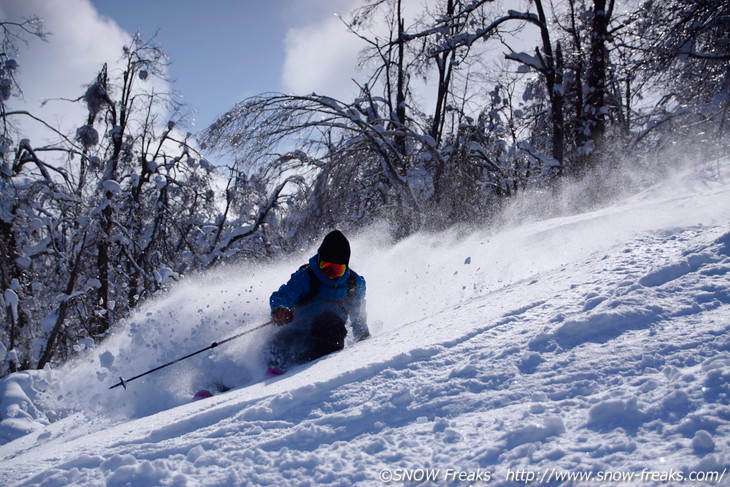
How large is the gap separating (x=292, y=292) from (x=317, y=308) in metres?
0.33

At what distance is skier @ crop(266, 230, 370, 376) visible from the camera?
489 cm

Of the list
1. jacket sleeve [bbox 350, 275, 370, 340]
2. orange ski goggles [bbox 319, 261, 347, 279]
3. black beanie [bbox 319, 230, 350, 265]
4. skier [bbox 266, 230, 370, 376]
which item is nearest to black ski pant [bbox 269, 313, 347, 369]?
skier [bbox 266, 230, 370, 376]

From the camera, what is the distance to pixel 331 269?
16.2 feet

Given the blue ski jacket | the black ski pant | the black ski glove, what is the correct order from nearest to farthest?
the black ski glove
the black ski pant
the blue ski jacket

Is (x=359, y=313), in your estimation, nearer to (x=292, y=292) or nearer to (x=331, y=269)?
(x=331, y=269)

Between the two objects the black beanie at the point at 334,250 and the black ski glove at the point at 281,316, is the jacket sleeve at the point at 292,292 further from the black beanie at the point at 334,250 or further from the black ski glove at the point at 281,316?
the black beanie at the point at 334,250

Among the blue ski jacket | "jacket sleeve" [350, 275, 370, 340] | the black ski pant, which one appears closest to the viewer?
the black ski pant

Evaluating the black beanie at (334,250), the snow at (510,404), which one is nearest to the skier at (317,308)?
the black beanie at (334,250)

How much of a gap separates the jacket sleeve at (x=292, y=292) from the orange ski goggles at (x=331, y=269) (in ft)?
0.69

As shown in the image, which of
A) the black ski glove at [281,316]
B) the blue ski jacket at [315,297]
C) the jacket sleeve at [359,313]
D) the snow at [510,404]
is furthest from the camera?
the jacket sleeve at [359,313]

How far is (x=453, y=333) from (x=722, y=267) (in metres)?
1.76

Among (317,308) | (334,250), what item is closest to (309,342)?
(317,308)

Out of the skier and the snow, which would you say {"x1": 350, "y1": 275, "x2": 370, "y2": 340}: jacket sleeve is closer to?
the skier

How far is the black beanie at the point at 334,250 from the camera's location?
495 cm
